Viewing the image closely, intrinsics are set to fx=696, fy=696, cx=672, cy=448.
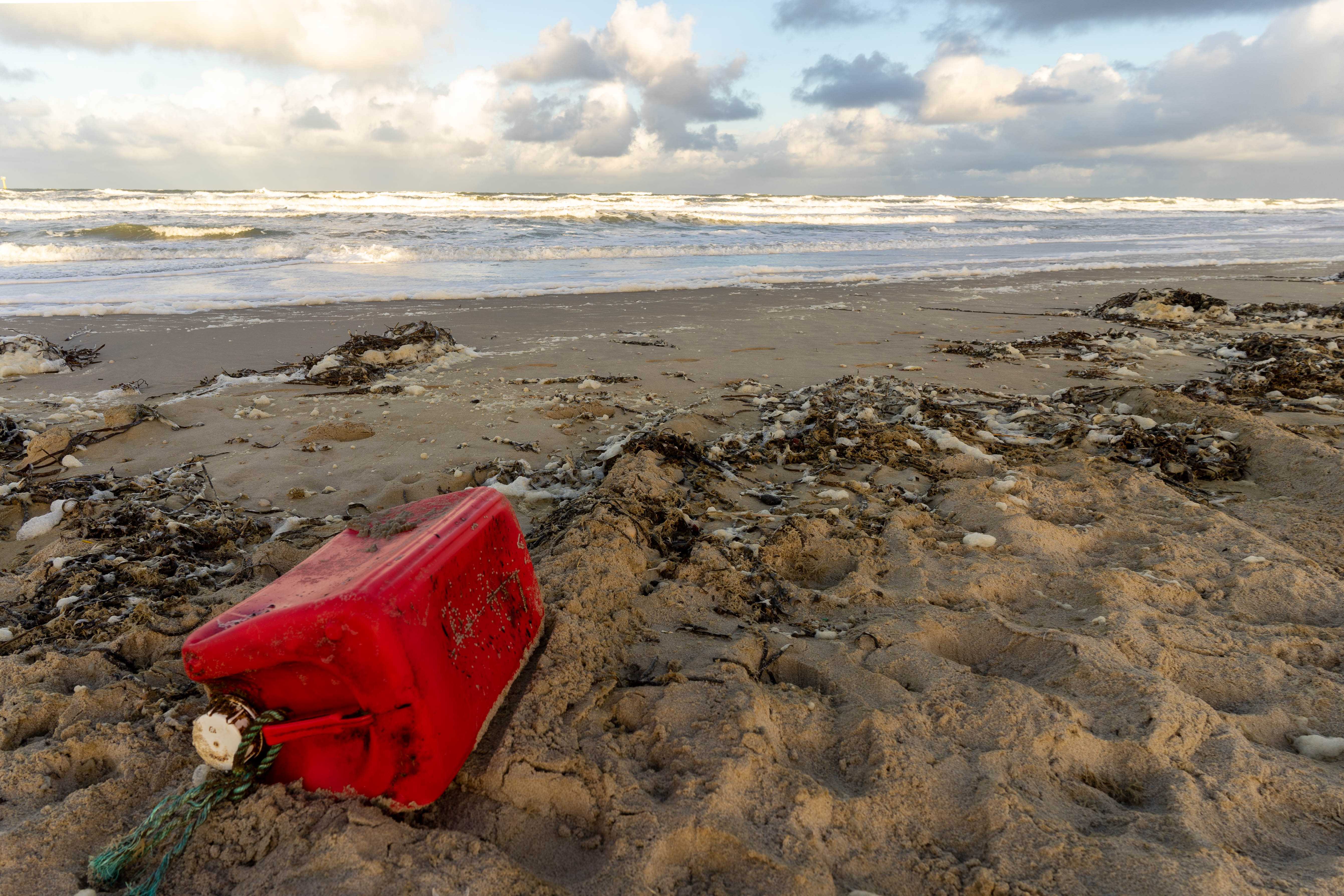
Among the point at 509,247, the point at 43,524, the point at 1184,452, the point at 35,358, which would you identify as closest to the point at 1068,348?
the point at 1184,452

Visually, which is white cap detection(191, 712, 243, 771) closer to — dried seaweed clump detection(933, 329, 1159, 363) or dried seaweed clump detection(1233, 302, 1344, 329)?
dried seaweed clump detection(933, 329, 1159, 363)

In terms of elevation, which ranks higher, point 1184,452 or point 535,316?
point 535,316

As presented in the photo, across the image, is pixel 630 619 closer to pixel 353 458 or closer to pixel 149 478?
pixel 353 458

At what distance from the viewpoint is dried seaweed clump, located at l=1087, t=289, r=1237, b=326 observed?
7711 mm

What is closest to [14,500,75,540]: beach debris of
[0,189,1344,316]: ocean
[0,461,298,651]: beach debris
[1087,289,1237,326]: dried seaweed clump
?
[0,461,298,651]: beach debris

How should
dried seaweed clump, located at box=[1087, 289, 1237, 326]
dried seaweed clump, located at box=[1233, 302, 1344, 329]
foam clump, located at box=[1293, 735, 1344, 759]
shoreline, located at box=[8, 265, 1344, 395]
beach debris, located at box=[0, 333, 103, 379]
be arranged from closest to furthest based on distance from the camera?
foam clump, located at box=[1293, 735, 1344, 759] → beach debris, located at box=[0, 333, 103, 379] → shoreline, located at box=[8, 265, 1344, 395] → dried seaweed clump, located at box=[1233, 302, 1344, 329] → dried seaweed clump, located at box=[1087, 289, 1237, 326]

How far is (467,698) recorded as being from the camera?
1.52 metres

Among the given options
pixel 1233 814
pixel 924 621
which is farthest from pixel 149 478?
pixel 1233 814

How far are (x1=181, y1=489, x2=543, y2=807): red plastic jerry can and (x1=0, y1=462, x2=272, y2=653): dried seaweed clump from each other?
3.56 ft

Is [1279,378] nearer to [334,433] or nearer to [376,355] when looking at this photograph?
[334,433]

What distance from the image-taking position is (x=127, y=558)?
2699 mm

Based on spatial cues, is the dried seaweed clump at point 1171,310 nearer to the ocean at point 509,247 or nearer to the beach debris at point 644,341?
the ocean at point 509,247

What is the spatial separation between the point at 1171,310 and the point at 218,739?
31.1 feet

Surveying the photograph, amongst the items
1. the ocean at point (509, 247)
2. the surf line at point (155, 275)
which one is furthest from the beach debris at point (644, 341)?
the surf line at point (155, 275)
